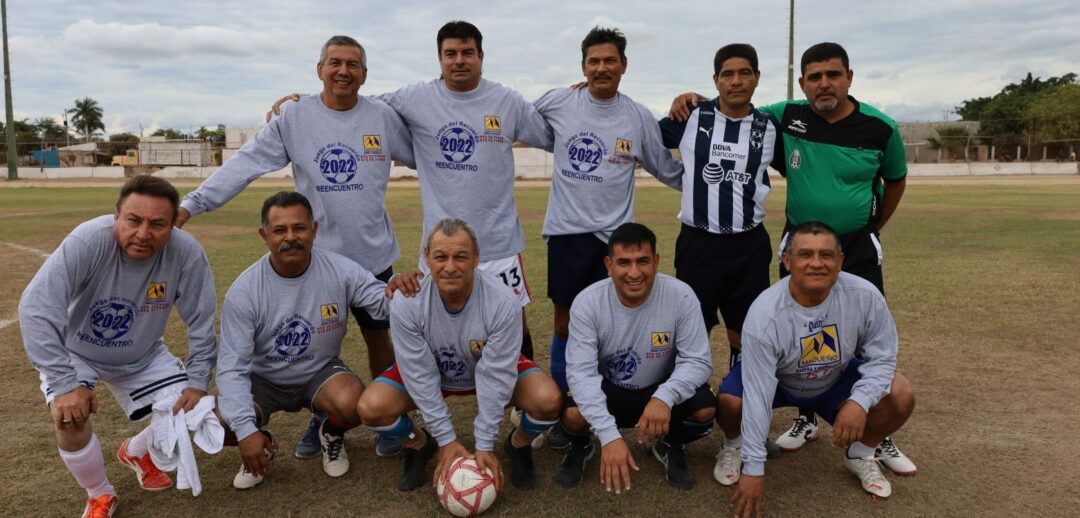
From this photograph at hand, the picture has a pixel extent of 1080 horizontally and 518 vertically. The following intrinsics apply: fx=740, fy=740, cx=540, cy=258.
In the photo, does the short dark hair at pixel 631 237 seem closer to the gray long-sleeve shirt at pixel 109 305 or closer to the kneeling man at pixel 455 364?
the kneeling man at pixel 455 364

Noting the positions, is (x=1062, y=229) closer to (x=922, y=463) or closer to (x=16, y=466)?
(x=922, y=463)

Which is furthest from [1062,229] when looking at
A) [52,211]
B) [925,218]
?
[52,211]

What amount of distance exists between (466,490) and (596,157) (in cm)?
216

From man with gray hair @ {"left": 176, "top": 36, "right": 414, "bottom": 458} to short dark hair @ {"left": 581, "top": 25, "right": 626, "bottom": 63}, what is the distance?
1311mm

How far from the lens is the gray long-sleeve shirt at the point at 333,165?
4.40 meters

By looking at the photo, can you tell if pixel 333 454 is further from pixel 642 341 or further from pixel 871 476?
pixel 871 476

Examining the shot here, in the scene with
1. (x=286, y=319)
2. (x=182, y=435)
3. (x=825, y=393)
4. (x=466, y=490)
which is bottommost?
(x=466, y=490)

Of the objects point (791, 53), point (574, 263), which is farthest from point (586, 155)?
point (791, 53)

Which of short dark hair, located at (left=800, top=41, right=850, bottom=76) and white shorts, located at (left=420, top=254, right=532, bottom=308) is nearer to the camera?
short dark hair, located at (left=800, top=41, right=850, bottom=76)

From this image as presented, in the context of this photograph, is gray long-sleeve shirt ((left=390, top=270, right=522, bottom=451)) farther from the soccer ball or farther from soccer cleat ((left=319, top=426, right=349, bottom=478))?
soccer cleat ((left=319, top=426, right=349, bottom=478))

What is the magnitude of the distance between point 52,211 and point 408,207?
9391mm

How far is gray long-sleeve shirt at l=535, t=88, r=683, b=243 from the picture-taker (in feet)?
15.0

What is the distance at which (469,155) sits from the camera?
454cm

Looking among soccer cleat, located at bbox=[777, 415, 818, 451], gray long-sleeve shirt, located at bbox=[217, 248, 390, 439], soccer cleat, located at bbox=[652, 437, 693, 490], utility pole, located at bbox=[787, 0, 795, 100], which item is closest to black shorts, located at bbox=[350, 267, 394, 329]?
gray long-sleeve shirt, located at bbox=[217, 248, 390, 439]
